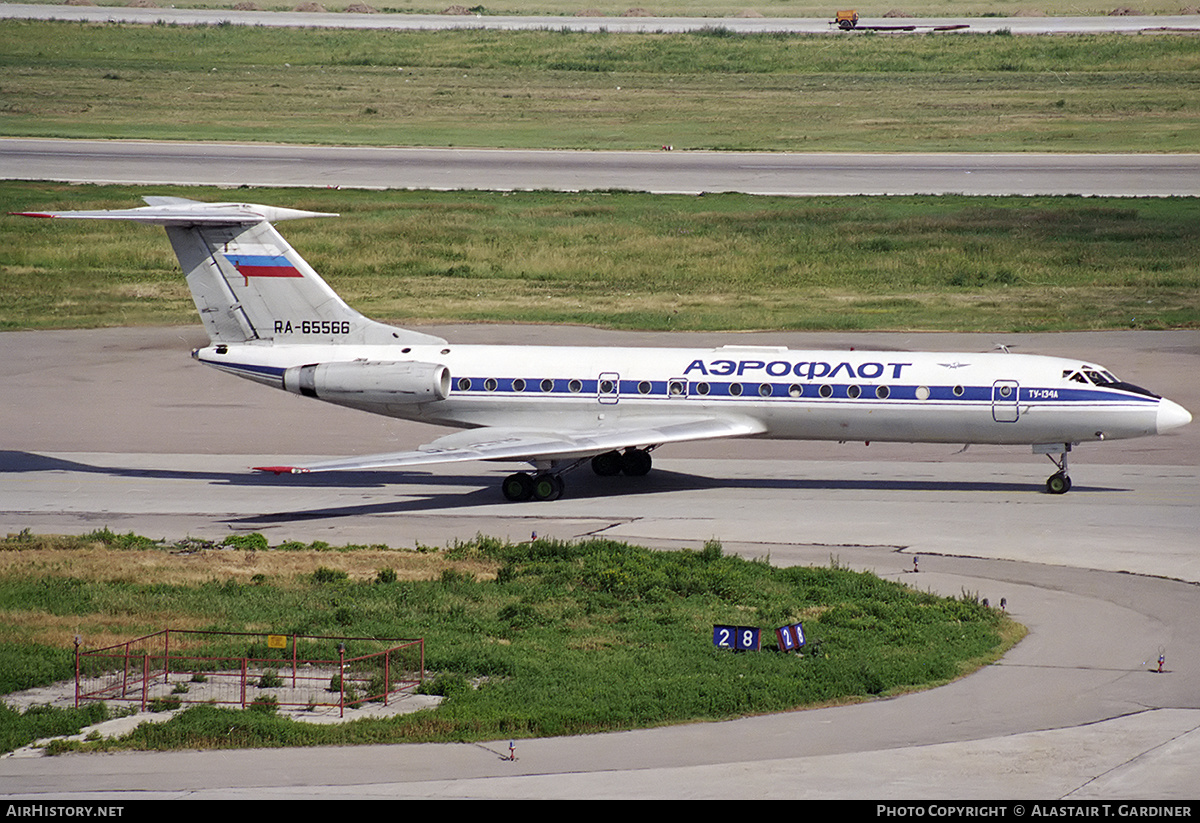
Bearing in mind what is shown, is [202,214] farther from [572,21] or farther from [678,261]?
[572,21]

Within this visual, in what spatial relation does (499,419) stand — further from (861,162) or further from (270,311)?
(861,162)

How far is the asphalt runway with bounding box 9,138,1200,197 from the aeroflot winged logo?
1581 inches

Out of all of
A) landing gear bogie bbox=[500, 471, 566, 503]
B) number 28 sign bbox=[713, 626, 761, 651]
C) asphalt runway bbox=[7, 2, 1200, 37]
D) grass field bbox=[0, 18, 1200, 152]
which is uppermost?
asphalt runway bbox=[7, 2, 1200, 37]

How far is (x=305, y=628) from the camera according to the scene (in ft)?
70.8

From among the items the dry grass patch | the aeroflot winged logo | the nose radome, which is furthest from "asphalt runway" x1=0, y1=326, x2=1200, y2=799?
the aeroflot winged logo

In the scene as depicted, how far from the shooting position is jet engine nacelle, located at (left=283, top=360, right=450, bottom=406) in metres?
32.8

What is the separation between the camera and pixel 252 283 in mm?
33938

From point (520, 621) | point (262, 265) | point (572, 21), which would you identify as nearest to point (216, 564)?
point (520, 621)

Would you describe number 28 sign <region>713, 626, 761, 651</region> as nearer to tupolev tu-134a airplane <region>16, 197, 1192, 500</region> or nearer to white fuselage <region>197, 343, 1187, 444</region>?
tupolev tu-134a airplane <region>16, 197, 1192, 500</region>

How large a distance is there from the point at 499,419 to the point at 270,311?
5.63m

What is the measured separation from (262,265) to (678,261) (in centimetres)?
2795

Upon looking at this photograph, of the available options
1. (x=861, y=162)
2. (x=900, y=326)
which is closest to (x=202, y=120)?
(x=861, y=162)

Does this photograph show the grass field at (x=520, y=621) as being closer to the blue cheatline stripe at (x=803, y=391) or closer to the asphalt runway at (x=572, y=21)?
the blue cheatline stripe at (x=803, y=391)

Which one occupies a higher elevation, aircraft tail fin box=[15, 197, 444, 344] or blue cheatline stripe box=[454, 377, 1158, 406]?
aircraft tail fin box=[15, 197, 444, 344]
